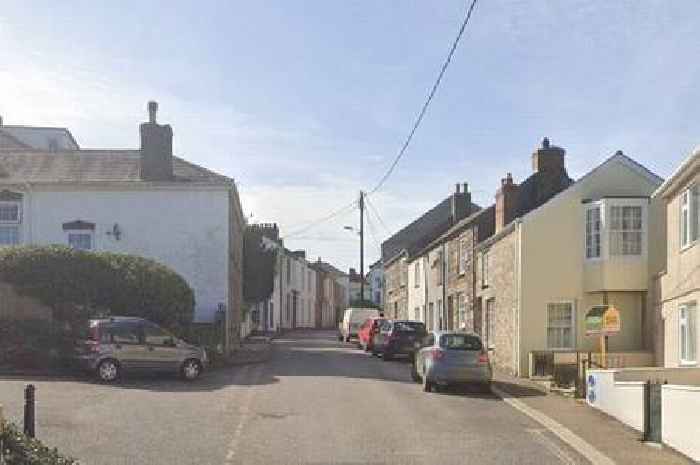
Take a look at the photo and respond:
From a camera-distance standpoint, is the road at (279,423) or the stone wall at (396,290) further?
the stone wall at (396,290)

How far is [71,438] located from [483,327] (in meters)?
21.9

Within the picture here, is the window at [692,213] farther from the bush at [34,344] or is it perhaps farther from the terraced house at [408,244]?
the terraced house at [408,244]

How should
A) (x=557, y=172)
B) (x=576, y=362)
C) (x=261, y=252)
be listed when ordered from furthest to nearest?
(x=261, y=252) → (x=557, y=172) → (x=576, y=362)

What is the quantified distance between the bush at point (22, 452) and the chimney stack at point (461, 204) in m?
45.8

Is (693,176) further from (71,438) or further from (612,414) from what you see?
(71,438)

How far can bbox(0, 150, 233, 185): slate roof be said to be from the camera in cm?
3494

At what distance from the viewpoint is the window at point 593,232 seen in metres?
27.9

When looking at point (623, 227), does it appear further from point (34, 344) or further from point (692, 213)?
point (34, 344)

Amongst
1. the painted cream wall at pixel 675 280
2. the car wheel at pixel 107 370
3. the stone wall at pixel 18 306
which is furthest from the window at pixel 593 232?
the stone wall at pixel 18 306

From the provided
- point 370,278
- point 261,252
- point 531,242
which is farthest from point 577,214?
point 370,278

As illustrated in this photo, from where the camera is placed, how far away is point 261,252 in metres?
56.6

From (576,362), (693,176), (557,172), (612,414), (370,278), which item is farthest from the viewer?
(370,278)

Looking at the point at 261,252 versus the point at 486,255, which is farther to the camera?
the point at 261,252

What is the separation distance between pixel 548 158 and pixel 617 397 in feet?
54.5
